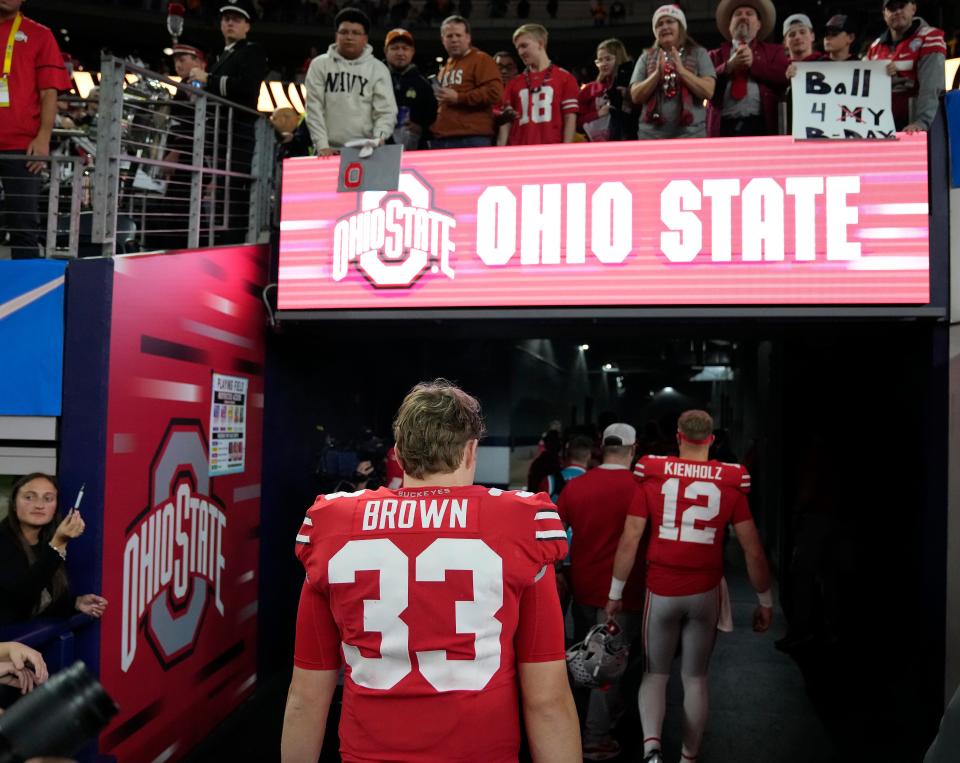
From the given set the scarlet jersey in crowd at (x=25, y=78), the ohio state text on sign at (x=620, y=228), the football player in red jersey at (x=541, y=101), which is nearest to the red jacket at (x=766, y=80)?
the ohio state text on sign at (x=620, y=228)

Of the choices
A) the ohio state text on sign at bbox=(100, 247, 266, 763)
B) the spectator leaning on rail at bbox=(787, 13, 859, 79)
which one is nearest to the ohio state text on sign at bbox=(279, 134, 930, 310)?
the ohio state text on sign at bbox=(100, 247, 266, 763)

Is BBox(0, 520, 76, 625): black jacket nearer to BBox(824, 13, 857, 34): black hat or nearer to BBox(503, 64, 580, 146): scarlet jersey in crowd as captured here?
BBox(503, 64, 580, 146): scarlet jersey in crowd

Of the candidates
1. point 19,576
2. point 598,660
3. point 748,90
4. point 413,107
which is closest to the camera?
point 19,576

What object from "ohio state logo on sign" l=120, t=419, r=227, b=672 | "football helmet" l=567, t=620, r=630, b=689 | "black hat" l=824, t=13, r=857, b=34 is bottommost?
"football helmet" l=567, t=620, r=630, b=689

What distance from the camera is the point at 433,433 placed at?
6.37 feet

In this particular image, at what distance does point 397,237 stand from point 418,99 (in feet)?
5.21

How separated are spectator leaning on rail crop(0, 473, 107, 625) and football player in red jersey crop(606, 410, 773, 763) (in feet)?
8.91

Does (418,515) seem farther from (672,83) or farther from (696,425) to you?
(672,83)

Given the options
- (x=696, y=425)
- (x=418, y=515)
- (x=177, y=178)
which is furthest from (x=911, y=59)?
(x=177, y=178)

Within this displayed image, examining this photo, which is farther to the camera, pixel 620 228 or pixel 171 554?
pixel 620 228

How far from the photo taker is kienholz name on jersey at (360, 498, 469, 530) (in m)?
1.87

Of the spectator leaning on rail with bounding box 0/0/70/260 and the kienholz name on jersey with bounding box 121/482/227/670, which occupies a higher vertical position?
the spectator leaning on rail with bounding box 0/0/70/260

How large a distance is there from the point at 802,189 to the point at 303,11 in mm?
20413

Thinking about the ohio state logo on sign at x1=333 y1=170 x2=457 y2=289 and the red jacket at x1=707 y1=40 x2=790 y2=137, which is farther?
the red jacket at x1=707 y1=40 x2=790 y2=137
